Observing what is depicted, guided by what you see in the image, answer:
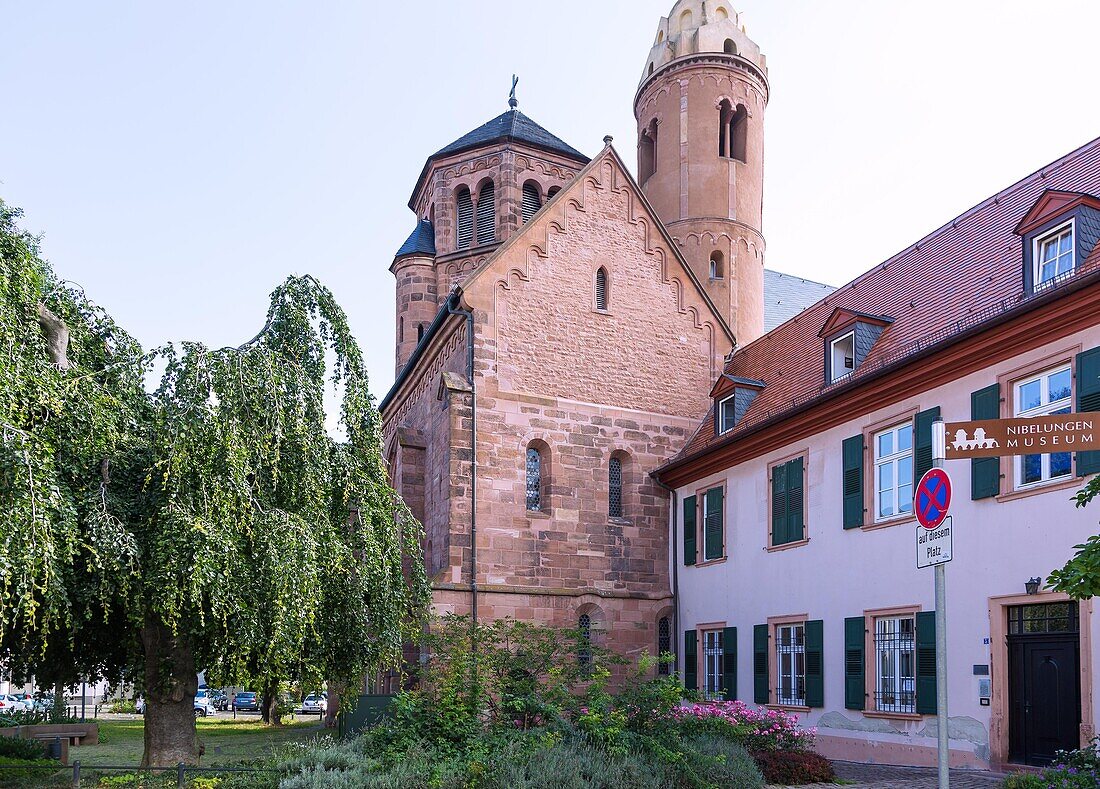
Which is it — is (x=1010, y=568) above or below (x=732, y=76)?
below

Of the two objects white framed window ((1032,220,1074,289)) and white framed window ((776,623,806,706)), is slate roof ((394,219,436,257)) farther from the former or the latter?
white framed window ((1032,220,1074,289))

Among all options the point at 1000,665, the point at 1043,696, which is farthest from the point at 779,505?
the point at 1043,696

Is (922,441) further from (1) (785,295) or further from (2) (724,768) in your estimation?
(1) (785,295)

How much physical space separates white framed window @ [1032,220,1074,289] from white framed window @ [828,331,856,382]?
375 centimetres

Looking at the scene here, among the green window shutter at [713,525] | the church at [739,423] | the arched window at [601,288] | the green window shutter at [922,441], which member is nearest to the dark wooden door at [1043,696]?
the church at [739,423]

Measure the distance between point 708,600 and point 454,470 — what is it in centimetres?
538

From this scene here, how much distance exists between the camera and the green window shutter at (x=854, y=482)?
16.3m

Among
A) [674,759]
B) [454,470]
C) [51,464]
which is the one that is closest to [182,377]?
[51,464]

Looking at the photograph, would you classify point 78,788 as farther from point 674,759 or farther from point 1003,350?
point 1003,350

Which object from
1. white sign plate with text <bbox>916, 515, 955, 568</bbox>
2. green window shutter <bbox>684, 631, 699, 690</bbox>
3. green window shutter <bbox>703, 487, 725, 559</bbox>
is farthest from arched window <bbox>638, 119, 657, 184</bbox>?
white sign plate with text <bbox>916, 515, 955, 568</bbox>

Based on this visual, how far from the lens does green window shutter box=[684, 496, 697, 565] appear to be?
71.1ft

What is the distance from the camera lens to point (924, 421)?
1509 cm

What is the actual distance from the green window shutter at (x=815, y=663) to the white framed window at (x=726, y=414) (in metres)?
5.06

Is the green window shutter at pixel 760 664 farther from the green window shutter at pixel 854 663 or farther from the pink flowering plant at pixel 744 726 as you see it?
the pink flowering plant at pixel 744 726
